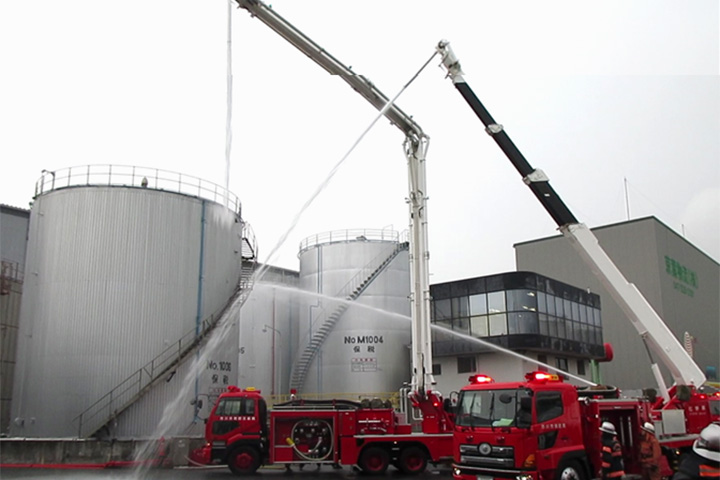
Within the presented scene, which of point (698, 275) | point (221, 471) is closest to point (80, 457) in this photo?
point (221, 471)

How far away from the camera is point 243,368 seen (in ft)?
107

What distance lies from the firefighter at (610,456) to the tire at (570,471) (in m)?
0.70

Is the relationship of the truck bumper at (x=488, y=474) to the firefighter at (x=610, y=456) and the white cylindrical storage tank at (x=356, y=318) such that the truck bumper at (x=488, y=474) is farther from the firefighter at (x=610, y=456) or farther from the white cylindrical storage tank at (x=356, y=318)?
the white cylindrical storage tank at (x=356, y=318)

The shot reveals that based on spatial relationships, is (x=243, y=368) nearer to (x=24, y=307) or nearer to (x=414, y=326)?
(x=24, y=307)

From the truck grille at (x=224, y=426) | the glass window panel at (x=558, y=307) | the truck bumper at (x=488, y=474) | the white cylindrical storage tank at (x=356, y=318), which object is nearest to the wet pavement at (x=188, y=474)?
the truck grille at (x=224, y=426)

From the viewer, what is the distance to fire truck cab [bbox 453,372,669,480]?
12.7 metres

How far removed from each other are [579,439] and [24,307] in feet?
66.2

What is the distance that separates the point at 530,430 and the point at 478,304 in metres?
20.8

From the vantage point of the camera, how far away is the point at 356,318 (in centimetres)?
3359

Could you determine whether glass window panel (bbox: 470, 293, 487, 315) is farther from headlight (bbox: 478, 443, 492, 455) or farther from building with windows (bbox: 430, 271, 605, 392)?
headlight (bbox: 478, 443, 492, 455)

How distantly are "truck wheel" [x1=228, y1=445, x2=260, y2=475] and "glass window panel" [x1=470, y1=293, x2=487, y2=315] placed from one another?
1702 centimetres

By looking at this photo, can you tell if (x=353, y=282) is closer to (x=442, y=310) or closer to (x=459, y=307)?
(x=442, y=310)

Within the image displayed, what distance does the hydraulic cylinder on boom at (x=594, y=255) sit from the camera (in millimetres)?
16812

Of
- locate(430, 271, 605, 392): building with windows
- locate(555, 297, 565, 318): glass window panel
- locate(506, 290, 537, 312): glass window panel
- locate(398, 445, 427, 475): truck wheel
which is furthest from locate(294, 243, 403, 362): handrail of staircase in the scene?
locate(398, 445, 427, 475): truck wheel
